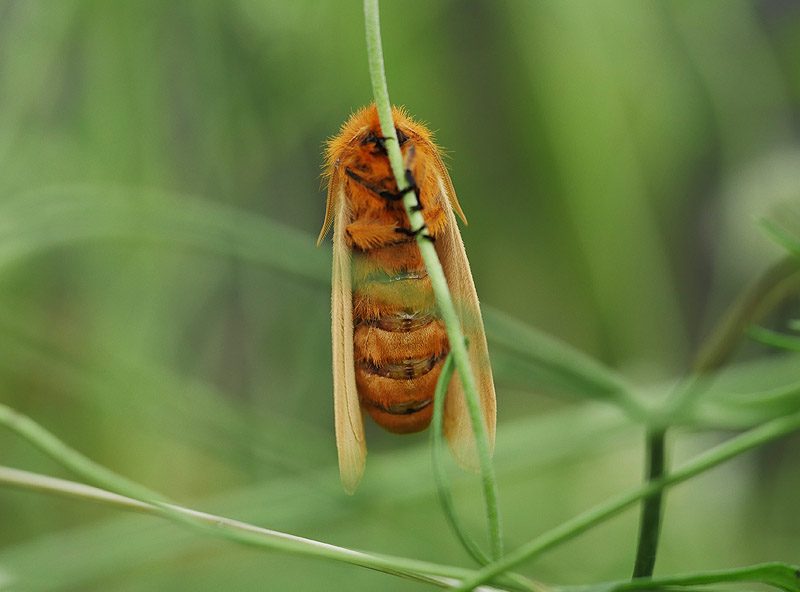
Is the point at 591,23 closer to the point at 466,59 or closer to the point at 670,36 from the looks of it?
the point at 670,36

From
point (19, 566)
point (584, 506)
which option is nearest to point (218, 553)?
point (19, 566)

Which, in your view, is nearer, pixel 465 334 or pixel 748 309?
pixel 465 334

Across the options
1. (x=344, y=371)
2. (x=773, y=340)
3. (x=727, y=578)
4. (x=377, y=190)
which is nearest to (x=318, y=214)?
(x=377, y=190)

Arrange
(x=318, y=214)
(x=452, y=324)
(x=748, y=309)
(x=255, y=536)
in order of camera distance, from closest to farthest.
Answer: (x=452, y=324)
(x=255, y=536)
(x=748, y=309)
(x=318, y=214)

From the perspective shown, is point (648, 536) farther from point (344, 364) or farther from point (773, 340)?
point (344, 364)

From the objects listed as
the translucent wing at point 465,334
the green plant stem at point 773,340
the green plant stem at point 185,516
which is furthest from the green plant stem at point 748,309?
the green plant stem at point 185,516

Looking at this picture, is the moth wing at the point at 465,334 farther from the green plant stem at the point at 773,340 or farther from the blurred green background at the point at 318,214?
the blurred green background at the point at 318,214
